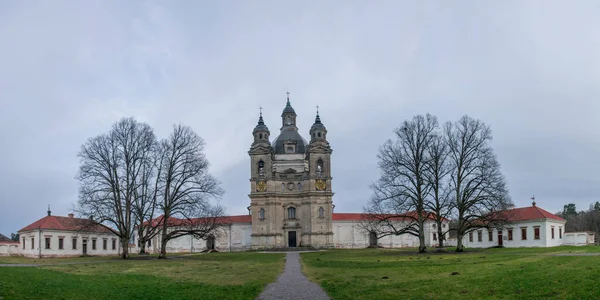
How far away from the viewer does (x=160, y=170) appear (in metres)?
47.8

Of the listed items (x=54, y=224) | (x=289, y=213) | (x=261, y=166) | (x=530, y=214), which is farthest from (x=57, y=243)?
(x=530, y=214)

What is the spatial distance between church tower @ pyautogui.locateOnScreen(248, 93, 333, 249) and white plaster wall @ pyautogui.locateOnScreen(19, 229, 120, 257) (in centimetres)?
2199

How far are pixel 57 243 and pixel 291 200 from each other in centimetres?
3308

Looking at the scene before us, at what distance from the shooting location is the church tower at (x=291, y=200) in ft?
249

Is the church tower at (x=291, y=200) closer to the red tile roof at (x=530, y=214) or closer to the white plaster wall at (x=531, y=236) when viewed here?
the white plaster wall at (x=531, y=236)

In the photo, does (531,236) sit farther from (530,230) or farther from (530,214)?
(530,214)

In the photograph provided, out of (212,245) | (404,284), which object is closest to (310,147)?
(212,245)

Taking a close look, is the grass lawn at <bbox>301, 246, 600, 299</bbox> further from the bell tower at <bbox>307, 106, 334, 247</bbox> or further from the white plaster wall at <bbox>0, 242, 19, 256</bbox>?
the bell tower at <bbox>307, 106, 334, 247</bbox>

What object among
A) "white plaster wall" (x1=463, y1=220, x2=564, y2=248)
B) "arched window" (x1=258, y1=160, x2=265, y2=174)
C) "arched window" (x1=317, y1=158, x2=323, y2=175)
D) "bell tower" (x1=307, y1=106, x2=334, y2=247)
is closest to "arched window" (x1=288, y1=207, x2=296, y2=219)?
"bell tower" (x1=307, y1=106, x2=334, y2=247)

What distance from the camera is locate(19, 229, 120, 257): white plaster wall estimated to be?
57750 millimetres

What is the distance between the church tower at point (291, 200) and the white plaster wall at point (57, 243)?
22.0 meters

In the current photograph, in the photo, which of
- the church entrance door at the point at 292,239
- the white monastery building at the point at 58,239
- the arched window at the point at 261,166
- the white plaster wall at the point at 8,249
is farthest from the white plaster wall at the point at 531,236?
the white plaster wall at the point at 8,249

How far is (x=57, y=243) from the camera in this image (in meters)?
59.7

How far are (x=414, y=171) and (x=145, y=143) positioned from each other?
24992mm
